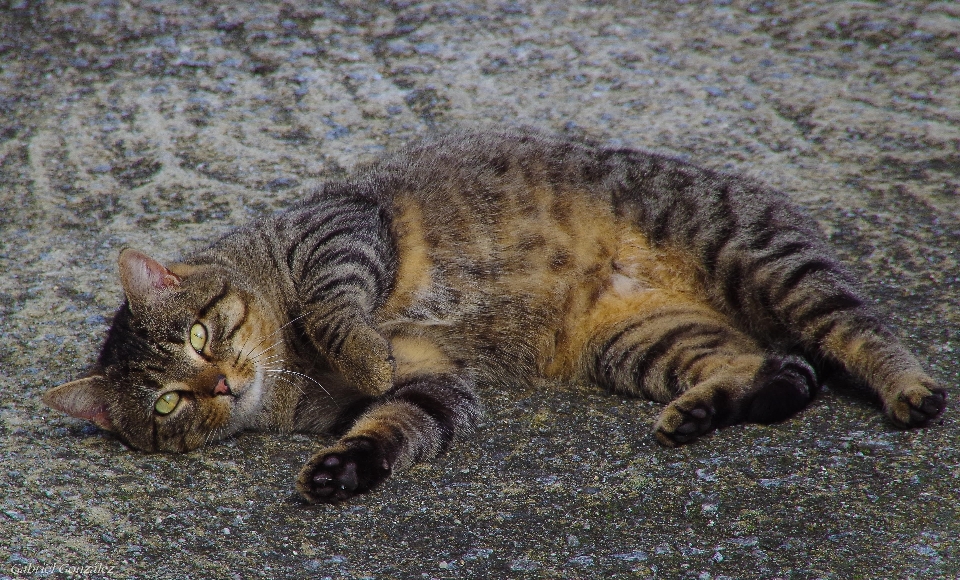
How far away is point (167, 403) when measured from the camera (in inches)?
126

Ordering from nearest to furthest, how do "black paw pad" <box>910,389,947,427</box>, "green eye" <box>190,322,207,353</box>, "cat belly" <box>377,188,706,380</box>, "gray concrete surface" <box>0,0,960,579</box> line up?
"gray concrete surface" <box>0,0,960,579</box>, "black paw pad" <box>910,389,947,427</box>, "green eye" <box>190,322,207,353</box>, "cat belly" <box>377,188,706,380</box>

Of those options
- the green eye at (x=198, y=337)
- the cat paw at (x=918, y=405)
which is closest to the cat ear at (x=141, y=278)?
the green eye at (x=198, y=337)

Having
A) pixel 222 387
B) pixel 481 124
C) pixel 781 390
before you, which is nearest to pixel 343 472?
pixel 222 387

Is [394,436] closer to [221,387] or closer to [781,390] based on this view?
[221,387]

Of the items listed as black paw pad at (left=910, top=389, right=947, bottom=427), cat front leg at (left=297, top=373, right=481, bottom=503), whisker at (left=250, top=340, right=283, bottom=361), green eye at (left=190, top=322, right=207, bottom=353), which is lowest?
black paw pad at (left=910, top=389, right=947, bottom=427)

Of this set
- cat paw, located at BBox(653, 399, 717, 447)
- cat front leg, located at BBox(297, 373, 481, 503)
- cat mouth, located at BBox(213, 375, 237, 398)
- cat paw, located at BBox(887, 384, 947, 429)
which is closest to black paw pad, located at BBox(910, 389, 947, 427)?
cat paw, located at BBox(887, 384, 947, 429)

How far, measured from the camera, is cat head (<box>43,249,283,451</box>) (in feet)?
10.5

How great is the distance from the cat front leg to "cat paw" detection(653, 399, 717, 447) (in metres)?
0.76

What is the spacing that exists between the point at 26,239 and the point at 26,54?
2.06 metres

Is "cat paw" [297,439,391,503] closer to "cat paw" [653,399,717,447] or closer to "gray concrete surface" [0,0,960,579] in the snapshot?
"gray concrete surface" [0,0,960,579]

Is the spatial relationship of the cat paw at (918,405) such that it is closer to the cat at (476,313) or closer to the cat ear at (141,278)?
the cat at (476,313)

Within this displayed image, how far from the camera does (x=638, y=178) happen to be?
407cm

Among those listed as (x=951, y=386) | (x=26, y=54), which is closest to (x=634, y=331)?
(x=951, y=386)

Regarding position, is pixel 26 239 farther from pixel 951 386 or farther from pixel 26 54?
pixel 951 386
